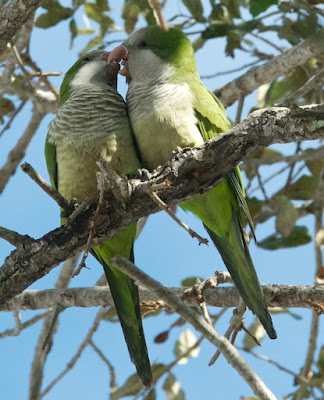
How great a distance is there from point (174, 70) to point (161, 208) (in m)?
Answer: 1.15

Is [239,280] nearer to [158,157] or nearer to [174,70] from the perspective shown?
[158,157]

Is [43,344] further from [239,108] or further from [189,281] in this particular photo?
[239,108]

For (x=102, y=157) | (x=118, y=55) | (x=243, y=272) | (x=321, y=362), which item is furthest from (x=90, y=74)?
(x=321, y=362)

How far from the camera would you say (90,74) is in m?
3.72

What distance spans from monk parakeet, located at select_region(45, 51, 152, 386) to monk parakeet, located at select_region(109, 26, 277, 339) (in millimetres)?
101

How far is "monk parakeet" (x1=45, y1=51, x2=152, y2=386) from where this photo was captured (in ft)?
10.2

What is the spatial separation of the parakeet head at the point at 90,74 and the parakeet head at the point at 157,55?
0.14 meters

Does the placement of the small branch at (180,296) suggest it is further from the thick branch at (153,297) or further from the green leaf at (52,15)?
the green leaf at (52,15)

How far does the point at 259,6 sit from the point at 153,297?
1852mm

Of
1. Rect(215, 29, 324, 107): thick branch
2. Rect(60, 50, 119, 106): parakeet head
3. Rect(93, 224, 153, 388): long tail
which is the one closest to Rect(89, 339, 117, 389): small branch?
Rect(93, 224, 153, 388): long tail

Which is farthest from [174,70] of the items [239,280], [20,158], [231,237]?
[20,158]

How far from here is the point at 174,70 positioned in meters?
3.37

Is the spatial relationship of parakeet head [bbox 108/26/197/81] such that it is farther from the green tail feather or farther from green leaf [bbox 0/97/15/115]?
→ green leaf [bbox 0/97/15/115]

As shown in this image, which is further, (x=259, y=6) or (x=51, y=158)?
(x=259, y=6)
